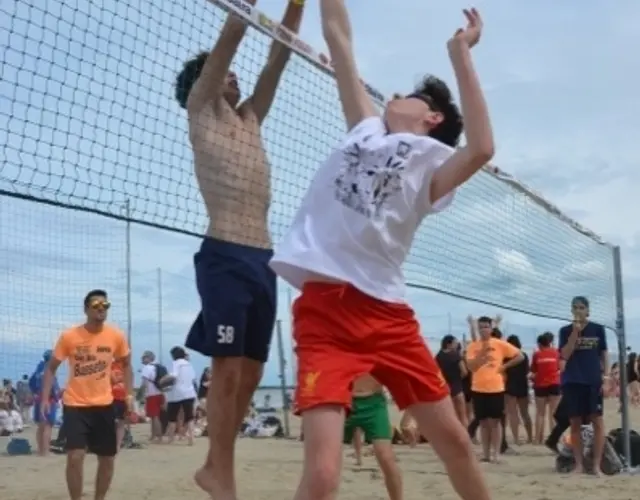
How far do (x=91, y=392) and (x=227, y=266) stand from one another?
4.56 meters

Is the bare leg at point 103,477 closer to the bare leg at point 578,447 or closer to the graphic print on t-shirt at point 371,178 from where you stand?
the bare leg at point 578,447

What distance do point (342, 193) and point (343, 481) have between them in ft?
23.1

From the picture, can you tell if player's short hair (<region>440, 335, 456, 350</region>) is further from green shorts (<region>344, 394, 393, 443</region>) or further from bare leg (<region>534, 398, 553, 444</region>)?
green shorts (<region>344, 394, 393, 443</region>)

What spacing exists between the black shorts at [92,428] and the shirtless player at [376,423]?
2.23 m

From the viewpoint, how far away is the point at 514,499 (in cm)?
919

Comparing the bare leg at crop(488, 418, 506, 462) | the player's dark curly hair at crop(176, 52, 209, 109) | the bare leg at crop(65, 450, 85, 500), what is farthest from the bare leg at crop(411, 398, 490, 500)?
the bare leg at crop(488, 418, 506, 462)

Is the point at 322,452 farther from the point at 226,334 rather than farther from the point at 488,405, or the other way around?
the point at 488,405

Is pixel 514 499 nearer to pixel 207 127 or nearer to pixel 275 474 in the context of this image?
pixel 275 474

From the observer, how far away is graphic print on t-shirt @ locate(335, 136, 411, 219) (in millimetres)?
4121

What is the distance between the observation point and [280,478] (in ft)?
37.6

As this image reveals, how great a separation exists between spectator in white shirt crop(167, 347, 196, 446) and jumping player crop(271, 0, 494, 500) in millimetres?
14406

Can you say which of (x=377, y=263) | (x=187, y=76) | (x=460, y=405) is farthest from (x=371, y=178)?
(x=460, y=405)

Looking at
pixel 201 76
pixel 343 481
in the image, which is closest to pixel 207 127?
pixel 201 76

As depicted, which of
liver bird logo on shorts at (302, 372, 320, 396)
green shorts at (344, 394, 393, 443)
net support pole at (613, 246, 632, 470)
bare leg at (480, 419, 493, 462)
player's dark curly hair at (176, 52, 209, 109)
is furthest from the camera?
bare leg at (480, 419, 493, 462)
